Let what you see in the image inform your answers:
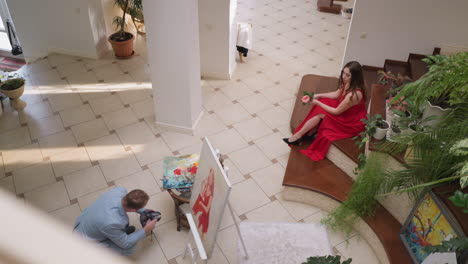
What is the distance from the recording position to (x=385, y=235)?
186 inches

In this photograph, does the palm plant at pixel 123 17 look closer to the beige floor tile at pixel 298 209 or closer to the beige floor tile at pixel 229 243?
the beige floor tile at pixel 298 209

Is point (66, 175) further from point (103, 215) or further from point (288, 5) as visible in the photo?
point (288, 5)

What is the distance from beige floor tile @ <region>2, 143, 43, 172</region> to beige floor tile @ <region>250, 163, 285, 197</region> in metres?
3.43

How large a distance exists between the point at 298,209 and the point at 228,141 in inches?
68.5

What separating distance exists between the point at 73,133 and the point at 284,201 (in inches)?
148

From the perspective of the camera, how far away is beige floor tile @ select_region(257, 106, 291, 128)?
270 inches

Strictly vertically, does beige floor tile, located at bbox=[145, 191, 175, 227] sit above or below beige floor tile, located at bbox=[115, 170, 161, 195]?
below

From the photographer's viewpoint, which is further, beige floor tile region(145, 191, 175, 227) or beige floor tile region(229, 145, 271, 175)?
beige floor tile region(229, 145, 271, 175)

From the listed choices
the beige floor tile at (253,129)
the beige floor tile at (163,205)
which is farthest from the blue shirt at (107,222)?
the beige floor tile at (253,129)

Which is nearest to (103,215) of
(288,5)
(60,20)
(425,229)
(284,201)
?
(284,201)

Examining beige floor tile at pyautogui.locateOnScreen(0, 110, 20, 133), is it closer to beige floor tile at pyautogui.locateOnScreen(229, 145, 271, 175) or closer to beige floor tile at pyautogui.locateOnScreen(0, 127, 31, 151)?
beige floor tile at pyautogui.locateOnScreen(0, 127, 31, 151)

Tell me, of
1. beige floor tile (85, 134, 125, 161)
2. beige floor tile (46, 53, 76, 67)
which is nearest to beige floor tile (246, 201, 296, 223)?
beige floor tile (85, 134, 125, 161)

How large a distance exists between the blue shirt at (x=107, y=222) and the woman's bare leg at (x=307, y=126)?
2.91m

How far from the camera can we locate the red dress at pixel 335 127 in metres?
5.67
